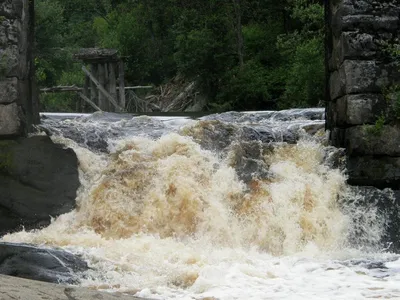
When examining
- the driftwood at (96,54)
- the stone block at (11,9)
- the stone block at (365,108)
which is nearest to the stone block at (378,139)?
the stone block at (365,108)

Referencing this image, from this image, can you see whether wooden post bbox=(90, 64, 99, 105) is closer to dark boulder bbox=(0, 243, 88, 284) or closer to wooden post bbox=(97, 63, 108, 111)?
wooden post bbox=(97, 63, 108, 111)

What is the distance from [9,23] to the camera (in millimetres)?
10156

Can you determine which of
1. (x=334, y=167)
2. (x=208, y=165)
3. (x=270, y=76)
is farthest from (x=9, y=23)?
(x=270, y=76)

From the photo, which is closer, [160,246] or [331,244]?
[160,246]

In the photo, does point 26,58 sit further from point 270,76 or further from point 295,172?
point 270,76

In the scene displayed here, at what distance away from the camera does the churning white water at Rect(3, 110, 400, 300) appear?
6.95m

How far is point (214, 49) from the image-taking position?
25.3 metres

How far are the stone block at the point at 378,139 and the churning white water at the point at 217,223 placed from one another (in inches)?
20.8

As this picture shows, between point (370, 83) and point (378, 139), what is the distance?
806 millimetres

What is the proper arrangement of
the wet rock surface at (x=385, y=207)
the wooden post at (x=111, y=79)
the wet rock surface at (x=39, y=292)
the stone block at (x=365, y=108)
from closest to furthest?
1. the wet rock surface at (x=39, y=292)
2. the wet rock surface at (x=385, y=207)
3. the stone block at (x=365, y=108)
4. the wooden post at (x=111, y=79)

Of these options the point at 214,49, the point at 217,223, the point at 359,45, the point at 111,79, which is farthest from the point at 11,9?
the point at 214,49

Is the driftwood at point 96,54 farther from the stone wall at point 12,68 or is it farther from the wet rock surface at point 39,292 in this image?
the wet rock surface at point 39,292

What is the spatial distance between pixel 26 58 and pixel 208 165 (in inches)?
126

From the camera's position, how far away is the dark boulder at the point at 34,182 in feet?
31.3
